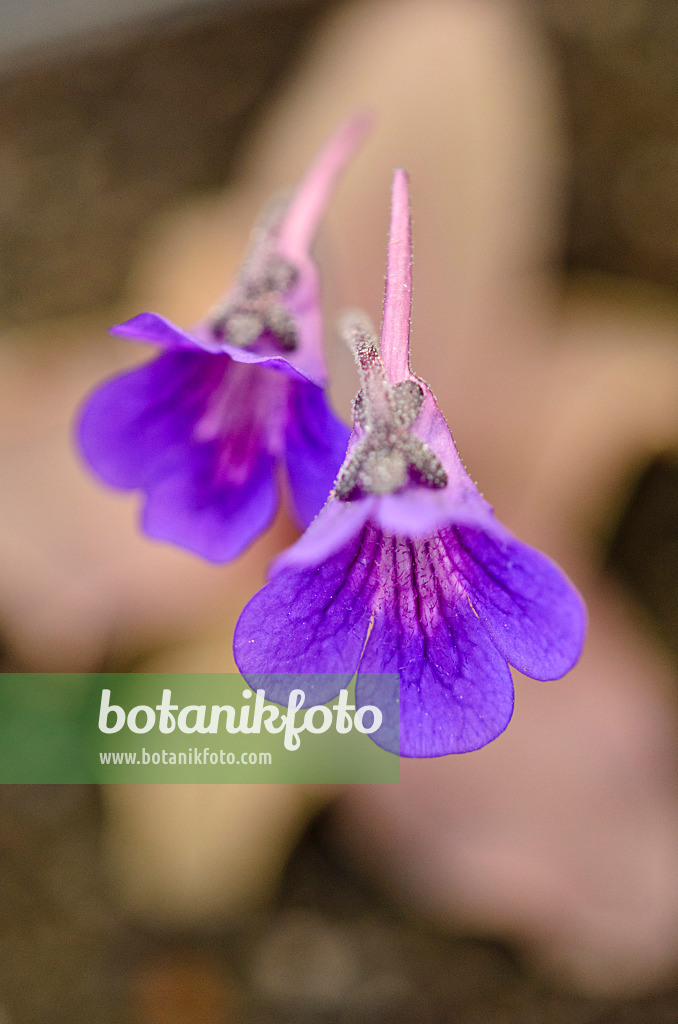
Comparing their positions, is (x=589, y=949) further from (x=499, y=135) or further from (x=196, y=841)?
(x=499, y=135)

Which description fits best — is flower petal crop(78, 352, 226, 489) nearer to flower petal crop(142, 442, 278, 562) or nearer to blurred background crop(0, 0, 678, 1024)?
flower petal crop(142, 442, 278, 562)

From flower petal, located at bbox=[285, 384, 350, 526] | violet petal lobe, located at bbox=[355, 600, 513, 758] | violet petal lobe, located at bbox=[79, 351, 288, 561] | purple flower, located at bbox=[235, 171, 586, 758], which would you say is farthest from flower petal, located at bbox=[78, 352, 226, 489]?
violet petal lobe, located at bbox=[355, 600, 513, 758]

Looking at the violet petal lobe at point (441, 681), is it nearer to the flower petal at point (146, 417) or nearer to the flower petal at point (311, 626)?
the flower petal at point (311, 626)

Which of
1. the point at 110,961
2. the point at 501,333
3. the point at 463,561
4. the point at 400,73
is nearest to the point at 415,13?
the point at 400,73

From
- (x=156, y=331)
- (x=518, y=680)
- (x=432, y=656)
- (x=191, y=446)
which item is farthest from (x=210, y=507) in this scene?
(x=518, y=680)

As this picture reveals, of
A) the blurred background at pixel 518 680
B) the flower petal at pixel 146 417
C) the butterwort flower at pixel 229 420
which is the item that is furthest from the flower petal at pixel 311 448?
the blurred background at pixel 518 680

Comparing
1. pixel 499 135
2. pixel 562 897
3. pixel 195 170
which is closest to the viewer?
pixel 562 897

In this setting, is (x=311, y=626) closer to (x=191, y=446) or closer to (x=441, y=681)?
(x=441, y=681)
